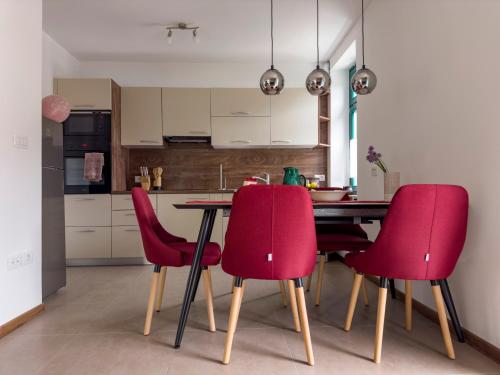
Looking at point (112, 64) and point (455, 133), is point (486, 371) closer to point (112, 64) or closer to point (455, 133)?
point (455, 133)

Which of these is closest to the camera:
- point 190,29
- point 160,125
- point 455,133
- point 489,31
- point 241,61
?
point 489,31

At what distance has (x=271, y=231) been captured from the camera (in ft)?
6.32

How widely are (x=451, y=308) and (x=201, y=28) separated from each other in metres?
3.60

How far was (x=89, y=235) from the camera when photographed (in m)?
4.73

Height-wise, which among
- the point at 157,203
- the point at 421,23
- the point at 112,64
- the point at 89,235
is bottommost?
the point at 89,235

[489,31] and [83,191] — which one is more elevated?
[489,31]

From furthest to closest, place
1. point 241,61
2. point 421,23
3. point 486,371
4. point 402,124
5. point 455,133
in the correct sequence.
Result: 1. point 241,61
2. point 402,124
3. point 421,23
4. point 455,133
5. point 486,371

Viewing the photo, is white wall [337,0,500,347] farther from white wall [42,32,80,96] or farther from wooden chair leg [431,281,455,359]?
white wall [42,32,80,96]

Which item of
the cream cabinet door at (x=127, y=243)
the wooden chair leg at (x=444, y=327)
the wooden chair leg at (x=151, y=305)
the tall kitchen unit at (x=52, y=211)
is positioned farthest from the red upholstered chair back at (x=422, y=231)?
the cream cabinet door at (x=127, y=243)

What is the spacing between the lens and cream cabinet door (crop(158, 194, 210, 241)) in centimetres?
486

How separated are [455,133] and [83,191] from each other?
3.95 meters

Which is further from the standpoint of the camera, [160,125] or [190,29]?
[160,125]

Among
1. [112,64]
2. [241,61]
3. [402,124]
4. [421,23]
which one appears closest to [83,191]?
[112,64]

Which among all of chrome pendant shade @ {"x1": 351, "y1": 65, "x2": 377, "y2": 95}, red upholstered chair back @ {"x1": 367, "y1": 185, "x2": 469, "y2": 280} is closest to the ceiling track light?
chrome pendant shade @ {"x1": 351, "y1": 65, "x2": 377, "y2": 95}
